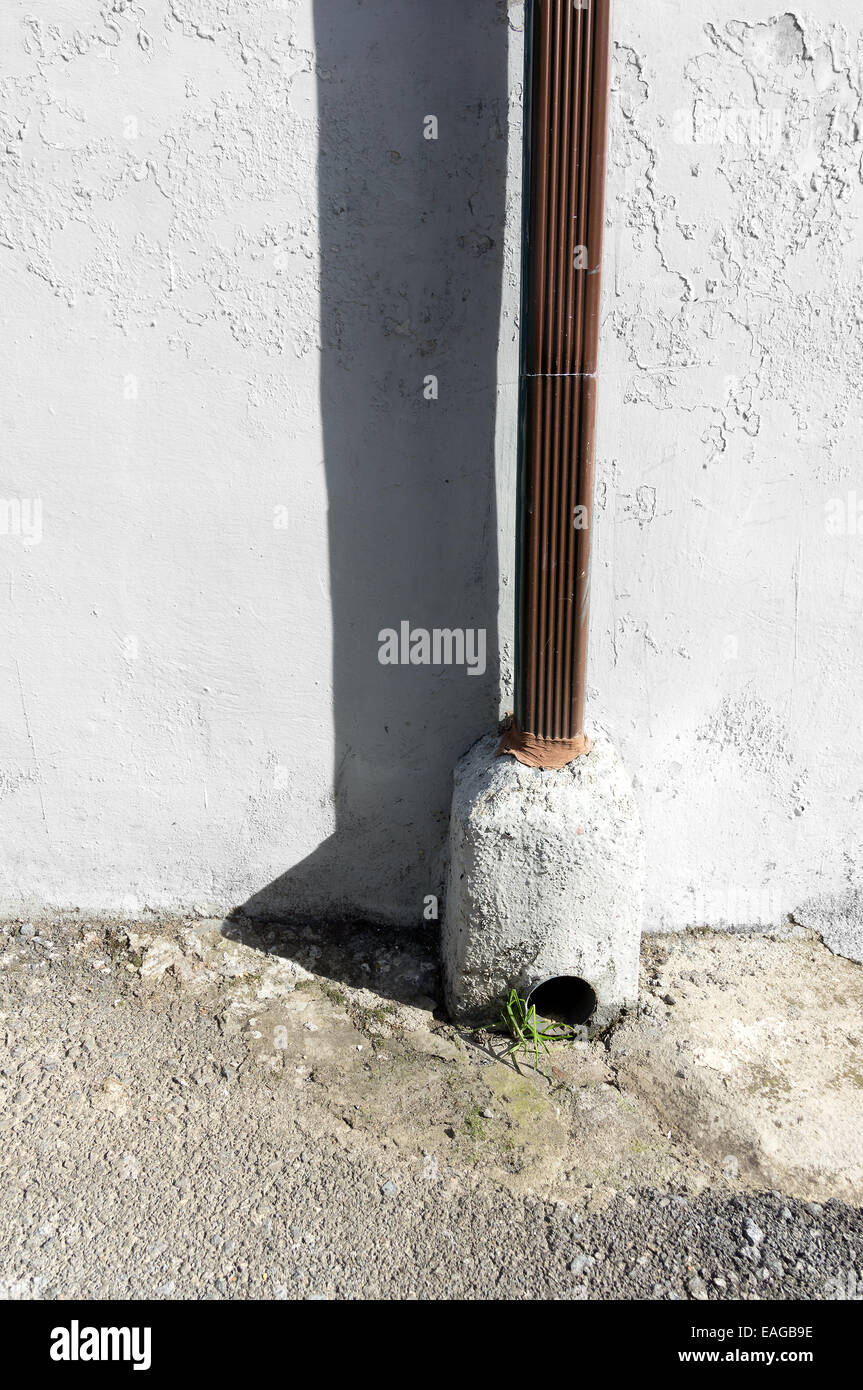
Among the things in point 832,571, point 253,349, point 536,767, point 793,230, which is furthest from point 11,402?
point 832,571

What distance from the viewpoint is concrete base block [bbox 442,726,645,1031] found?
3.14m

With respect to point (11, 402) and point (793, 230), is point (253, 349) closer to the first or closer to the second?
point (11, 402)

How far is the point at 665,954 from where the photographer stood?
12.3ft

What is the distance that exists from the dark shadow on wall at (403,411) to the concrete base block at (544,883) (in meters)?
0.41

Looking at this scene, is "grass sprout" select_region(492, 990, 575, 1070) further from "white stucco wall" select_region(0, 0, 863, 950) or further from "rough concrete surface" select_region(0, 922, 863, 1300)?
"white stucco wall" select_region(0, 0, 863, 950)

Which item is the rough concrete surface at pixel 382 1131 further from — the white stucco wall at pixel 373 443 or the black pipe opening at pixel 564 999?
the white stucco wall at pixel 373 443

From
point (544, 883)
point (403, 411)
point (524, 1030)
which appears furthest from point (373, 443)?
point (524, 1030)

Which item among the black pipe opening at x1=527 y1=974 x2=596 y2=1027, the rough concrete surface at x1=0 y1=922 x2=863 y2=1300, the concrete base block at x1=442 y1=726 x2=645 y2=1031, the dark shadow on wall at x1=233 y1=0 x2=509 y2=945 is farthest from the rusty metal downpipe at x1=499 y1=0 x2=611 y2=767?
the rough concrete surface at x1=0 y1=922 x2=863 y2=1300

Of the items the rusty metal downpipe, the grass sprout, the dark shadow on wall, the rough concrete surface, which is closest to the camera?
the rough concrete surface

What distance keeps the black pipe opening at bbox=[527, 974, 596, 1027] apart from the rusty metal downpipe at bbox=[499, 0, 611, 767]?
813 millimetres

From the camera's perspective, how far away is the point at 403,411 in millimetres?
3338

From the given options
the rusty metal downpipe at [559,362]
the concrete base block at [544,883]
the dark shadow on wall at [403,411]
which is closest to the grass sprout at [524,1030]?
the concrete base block at [544,883]

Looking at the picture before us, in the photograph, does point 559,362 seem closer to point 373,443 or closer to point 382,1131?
point 373,443

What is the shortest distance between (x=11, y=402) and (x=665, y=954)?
314 cm
